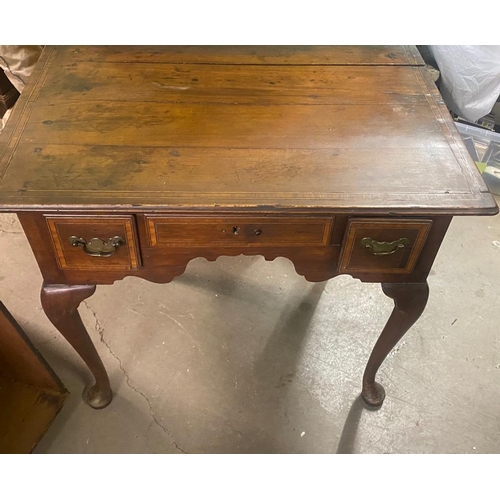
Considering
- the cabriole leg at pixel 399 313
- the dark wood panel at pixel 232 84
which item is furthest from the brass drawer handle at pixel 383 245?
the dark wood panel at pixel 232 84

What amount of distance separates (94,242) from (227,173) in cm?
29

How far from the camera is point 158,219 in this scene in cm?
94

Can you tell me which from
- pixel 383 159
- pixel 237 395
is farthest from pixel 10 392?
pixel 383 159

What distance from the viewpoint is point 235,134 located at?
1054mm

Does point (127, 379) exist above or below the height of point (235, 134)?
below

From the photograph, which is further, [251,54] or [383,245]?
[251,54]

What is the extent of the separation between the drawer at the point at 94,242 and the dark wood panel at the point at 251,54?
0.51 m

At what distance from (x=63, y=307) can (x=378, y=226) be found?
27.3 inches

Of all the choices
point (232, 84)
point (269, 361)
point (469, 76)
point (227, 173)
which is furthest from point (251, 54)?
point (469, 76)

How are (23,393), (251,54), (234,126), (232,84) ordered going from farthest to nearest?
(23,393) < (251,54) < (232,84) < (234,126)

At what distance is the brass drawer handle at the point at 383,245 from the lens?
3.23 feet

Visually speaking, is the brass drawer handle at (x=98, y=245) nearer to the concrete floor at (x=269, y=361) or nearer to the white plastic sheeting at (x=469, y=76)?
the concrete floor at (x=269, y=361)

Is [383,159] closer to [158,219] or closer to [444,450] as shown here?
[158,219]

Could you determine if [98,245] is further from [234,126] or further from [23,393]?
[23,393]
